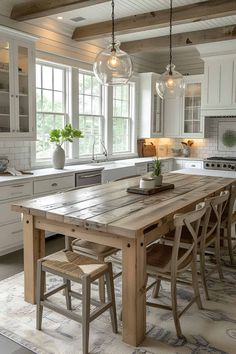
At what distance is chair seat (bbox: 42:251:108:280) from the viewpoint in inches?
92.0

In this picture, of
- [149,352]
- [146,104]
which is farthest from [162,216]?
[146,104]

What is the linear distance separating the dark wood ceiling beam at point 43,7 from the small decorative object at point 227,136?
388 centimetres

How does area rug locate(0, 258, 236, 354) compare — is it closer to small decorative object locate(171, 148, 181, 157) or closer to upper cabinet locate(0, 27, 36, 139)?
upper cabinet locate(0, 27, 36, 139)

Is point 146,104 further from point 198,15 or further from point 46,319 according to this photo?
point 46,319

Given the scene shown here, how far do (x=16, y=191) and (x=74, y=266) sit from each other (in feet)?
6.36

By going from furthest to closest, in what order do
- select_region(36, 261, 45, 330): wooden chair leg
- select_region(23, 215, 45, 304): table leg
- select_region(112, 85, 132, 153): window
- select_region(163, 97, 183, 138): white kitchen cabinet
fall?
select_region(163, 97, 183, 138): white kitchen cabinet
select_region(112, 85, 132, 153): window
select_region(23, 215, 45, 304): table leg
select_region(36, 261, 45, 330): wooden chair leg

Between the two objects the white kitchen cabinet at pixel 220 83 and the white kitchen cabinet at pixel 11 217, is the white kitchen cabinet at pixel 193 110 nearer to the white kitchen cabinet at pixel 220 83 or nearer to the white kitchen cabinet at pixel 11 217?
the white kitchen cabinet at pixel 220 83

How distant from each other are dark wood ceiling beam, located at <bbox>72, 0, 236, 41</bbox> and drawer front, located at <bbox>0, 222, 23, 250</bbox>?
3.01 metres

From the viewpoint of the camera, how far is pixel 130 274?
2.36 meters

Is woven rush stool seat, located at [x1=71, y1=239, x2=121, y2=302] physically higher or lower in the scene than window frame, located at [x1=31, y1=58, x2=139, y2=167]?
lower

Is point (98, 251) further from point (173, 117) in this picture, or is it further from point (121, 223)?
point (173, 117)

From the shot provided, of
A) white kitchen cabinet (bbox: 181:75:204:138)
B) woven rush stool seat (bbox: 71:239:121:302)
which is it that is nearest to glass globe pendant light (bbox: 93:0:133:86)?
woven rush stool seat (bbox: 71:239:121:302)

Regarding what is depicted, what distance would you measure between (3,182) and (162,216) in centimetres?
214

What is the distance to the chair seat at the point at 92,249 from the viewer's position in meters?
2.85
